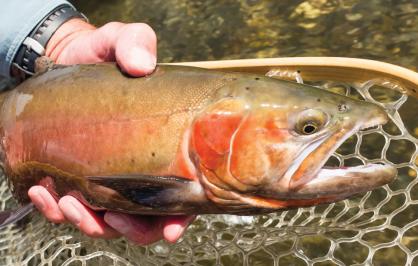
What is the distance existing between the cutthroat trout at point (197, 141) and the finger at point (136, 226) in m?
0.08

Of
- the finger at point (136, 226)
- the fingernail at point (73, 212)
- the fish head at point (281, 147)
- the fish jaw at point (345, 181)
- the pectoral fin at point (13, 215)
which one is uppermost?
the fish head at point (281, 147)

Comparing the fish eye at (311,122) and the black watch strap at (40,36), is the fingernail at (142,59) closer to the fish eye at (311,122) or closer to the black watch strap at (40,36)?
the fish eye at (311,122)

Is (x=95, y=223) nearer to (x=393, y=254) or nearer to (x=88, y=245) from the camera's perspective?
(x=88, y=245)

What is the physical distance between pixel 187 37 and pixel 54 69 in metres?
2.47

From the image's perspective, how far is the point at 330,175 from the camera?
188 centimetres

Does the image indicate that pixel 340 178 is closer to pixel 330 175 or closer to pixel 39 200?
pixel 330 175

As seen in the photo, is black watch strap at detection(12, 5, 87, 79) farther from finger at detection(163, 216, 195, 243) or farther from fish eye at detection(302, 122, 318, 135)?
fish eye at detection(302, 122, 318, 135)

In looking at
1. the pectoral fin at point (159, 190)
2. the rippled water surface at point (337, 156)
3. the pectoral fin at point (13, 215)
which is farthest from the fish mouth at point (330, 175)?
the pectoral fin at point (13, 215)

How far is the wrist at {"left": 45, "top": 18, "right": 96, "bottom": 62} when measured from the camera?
124 inches

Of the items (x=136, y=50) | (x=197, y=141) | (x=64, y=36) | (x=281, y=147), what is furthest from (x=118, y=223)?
(x=64, y=36)

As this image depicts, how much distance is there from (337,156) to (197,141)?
1.01 meters

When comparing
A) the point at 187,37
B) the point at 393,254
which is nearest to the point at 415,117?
the point at 393,254

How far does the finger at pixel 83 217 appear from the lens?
2.38 m

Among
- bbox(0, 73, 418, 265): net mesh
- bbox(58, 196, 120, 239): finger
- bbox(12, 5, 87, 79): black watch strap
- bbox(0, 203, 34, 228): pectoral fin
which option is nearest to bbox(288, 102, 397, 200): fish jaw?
Answer: bbox(0, 73, 418, 265): net mesh
